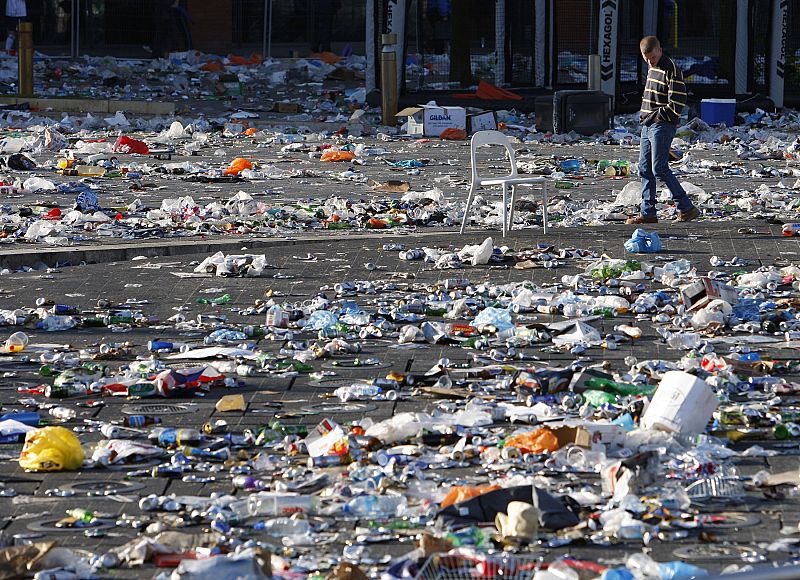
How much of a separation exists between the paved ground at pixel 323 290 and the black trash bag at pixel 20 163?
1511 mm

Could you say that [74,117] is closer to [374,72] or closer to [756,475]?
[374,72]

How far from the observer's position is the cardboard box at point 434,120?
19625mm

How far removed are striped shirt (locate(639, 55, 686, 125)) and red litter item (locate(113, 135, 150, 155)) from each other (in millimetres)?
8091

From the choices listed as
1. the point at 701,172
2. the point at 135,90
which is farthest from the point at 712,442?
the point at 135,90

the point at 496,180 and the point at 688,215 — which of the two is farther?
the point at 688,215

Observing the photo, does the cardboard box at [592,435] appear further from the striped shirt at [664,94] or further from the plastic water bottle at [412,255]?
the striped shirt at [664,94]

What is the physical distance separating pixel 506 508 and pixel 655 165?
7.13 m

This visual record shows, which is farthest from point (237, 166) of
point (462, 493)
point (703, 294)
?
point (462, 493)

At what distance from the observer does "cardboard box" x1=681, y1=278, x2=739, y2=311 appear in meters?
8.56

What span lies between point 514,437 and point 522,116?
1598 cm

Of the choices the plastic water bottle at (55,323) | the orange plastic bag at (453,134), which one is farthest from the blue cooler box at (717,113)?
the plastic water bottle at (55,323)

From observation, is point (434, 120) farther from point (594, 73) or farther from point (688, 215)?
point (688, 215)

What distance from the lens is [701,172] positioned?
15.8 metres

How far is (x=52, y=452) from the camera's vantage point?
5.83 metres
